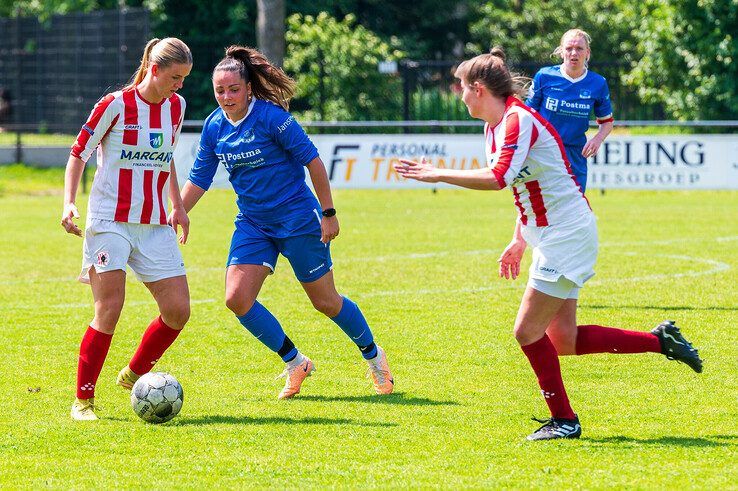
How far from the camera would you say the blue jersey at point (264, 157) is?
21.9 ft

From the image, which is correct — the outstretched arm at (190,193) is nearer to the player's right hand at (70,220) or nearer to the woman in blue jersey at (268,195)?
the woman in blue jersey at (268,195)

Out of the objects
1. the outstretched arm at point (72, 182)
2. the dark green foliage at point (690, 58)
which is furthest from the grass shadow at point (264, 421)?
the dark green foliage at point (690, 58)

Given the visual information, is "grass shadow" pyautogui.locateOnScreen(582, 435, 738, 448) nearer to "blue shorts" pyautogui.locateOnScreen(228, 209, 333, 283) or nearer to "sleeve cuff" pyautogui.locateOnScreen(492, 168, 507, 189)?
"sleeve cuff" pyautogui.locateOnScreen(492, 168, 507, 189)

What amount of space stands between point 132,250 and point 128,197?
29cm

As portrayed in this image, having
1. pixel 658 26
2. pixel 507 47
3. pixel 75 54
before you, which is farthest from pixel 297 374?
pixel 507 47

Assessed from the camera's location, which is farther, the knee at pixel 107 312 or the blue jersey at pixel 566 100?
the blue jersey at pixel 566 100

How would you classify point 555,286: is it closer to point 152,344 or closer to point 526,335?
point 526,335

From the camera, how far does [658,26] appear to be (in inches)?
969

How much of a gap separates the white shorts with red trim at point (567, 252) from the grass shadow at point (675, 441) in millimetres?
769

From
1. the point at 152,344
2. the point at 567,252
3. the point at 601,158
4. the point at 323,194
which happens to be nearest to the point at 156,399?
the point at 152,344

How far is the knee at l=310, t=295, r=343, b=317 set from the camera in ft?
22.8

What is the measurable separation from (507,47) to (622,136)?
17423mm

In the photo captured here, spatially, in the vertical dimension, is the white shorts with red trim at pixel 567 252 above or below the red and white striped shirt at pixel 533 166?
below

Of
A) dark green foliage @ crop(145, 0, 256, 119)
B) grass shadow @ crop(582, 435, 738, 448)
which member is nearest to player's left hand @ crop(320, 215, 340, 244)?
grass shadow @ crop(582, 435, 738, 448)
